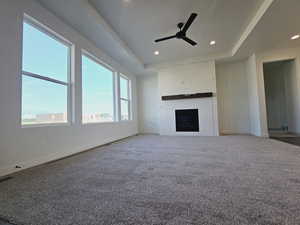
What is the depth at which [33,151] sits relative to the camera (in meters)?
2.21

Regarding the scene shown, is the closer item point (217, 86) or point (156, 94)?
point (217, 86)

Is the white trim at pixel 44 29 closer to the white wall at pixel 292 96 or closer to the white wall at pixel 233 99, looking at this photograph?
the white wall at pixel 233 99

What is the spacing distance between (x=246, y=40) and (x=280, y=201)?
4.19 meters

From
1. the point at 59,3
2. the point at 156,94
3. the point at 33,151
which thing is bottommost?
the point at 33,151

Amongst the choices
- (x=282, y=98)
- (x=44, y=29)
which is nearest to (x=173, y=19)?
(x=44, y=29)

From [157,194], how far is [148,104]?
17.9ft

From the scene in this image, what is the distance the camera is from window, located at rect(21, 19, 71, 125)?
2.28 meters

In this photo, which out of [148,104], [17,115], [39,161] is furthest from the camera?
[148,104]

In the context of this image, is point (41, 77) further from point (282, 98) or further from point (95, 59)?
point (282, 98)

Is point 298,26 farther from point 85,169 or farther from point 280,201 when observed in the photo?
point 85,169

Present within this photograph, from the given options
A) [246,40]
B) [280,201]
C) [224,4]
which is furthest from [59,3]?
[246,40]

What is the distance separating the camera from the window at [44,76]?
228cm

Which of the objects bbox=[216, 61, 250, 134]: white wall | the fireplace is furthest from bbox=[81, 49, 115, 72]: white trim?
bbox=[216, 61, 250, 134]: white wall

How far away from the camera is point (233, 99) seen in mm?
5504
